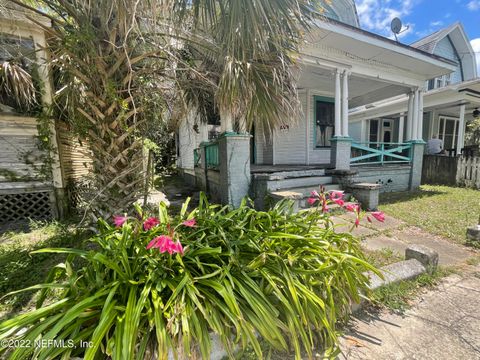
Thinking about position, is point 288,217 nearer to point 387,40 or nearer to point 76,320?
point 76,320

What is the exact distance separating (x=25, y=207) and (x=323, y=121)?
364 inches

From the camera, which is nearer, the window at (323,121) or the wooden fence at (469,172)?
the wooden fence at (469,172)

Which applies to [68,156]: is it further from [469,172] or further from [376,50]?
[469,172]

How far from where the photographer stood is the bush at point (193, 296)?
4.05 feet

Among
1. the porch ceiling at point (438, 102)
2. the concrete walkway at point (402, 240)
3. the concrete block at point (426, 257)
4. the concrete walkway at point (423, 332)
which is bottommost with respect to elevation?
the concrete walkway at point (402, 240)

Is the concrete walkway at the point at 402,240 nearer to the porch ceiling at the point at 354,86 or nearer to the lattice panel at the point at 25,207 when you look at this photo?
the porch ceiling at the point at 354,86

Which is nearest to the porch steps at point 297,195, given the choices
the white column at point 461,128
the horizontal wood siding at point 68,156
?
the horizontal wood siding at point 68,156

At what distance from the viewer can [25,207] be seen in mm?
4738

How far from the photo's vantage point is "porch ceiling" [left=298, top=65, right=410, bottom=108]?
686cm

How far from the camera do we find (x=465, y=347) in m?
1.62

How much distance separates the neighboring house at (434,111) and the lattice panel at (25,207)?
12621 millimetres

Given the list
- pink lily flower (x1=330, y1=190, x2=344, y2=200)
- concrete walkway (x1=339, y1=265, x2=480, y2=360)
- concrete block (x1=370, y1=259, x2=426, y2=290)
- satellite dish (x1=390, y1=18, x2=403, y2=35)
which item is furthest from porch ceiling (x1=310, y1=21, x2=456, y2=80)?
concrete walkway (x1=339, y1=265, x2=480, y2=360)

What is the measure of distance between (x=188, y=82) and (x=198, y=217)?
7.87 feet

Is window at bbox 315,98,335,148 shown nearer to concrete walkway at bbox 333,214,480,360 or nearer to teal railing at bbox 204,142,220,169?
teal railing at bbox 204,142,220,169
